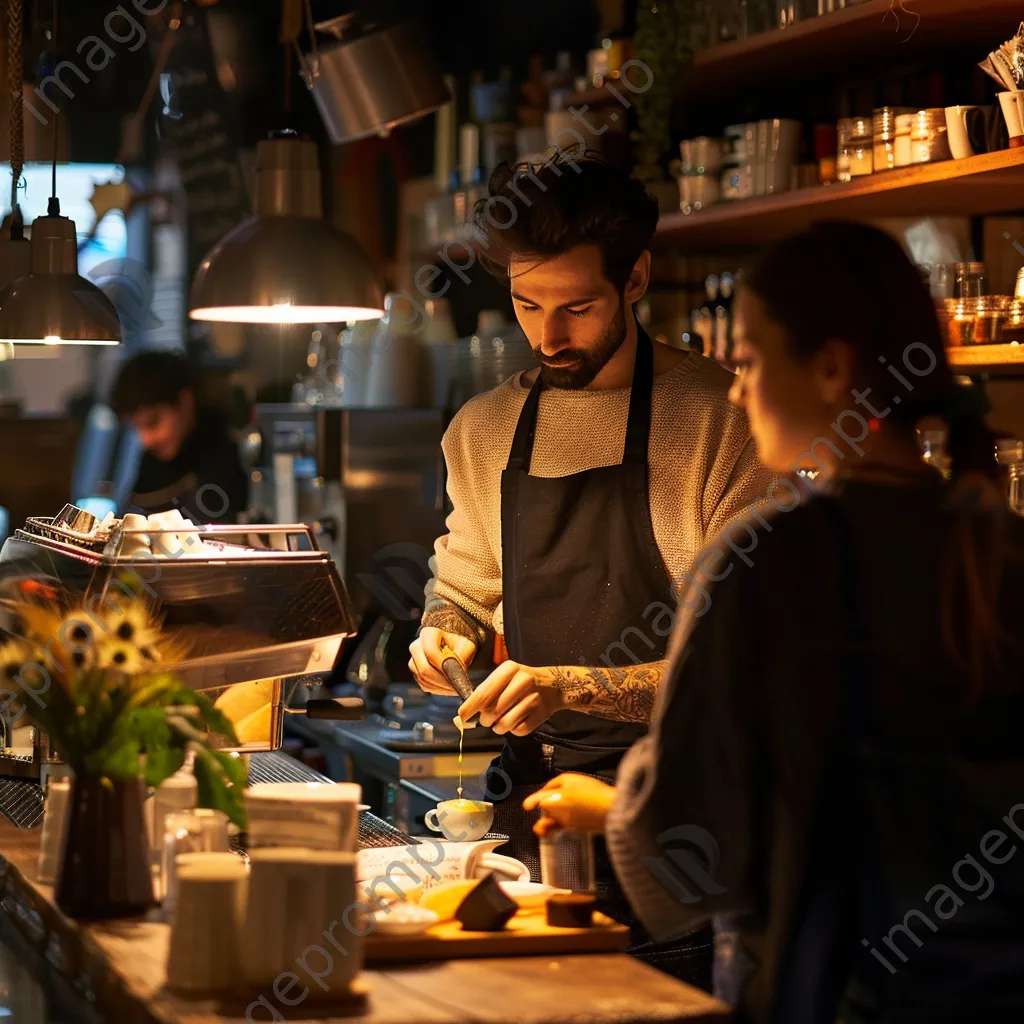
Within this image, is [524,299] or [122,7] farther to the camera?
[122,7]

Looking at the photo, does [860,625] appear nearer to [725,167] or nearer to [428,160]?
[725,167]

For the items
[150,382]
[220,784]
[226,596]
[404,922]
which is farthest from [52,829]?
[150,382]

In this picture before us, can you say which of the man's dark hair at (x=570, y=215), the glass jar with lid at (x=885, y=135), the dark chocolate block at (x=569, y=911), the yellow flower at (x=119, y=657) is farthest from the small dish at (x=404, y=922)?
the glass jar with lid at (x=885, y=135)

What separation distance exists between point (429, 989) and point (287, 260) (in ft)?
5.52

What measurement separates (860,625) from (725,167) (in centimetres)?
273

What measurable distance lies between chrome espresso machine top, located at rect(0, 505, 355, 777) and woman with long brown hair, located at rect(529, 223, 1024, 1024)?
1.04m

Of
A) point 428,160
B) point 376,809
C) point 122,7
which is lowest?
point 376,809

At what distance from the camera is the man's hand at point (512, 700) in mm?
2406

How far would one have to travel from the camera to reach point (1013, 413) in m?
3.57

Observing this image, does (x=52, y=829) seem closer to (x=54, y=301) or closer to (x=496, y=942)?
(x=496, y=942)

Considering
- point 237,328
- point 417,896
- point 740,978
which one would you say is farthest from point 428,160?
point 740,978

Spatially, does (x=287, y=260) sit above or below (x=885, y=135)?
below

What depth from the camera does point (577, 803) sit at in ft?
6.42

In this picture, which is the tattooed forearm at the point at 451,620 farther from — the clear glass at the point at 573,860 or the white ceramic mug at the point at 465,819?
the clear glass at the point at 573,860
